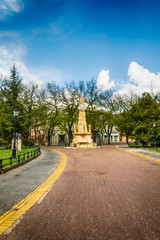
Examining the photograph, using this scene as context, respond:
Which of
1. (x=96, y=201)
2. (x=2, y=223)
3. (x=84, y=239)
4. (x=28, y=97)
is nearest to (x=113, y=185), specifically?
(x=96, y=201)

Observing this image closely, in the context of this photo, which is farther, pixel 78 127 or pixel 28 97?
pixel 28 97

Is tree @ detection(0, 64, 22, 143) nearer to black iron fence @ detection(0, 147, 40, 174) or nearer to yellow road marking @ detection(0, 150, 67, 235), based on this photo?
black iron fence @ detection(0, 147, 40, 174)

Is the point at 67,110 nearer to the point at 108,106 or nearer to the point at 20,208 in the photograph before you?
the point at 108,106

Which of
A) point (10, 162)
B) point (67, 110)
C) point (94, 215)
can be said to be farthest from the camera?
point (67, 110)

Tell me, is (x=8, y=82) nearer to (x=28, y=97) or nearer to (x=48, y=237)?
(x=28, y=97)

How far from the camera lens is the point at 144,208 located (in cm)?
420

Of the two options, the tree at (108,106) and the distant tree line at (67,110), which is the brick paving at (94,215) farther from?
the tree at (108,106)

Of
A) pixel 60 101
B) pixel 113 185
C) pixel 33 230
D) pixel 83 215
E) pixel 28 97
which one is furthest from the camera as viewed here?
pixel 60 101

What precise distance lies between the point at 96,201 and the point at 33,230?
2.04 metres

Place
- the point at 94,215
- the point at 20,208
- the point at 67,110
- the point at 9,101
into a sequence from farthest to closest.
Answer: the point at 67,110 < the point at 9,101 < the point at 20,208 < the point at 94,215

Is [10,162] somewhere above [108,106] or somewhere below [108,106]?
below

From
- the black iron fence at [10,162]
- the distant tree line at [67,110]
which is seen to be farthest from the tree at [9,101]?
the black iron fence at [10,162]

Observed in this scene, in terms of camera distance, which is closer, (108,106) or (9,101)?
(9,101)

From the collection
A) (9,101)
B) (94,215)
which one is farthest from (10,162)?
(9,101)
